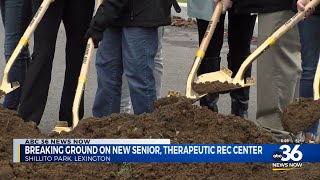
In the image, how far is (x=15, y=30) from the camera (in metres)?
5.58

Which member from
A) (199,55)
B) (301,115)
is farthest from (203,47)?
(301,115)

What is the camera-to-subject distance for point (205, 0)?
18.3ft

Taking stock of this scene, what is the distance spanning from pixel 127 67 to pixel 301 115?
141 cm

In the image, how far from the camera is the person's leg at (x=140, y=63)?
4.88 meters

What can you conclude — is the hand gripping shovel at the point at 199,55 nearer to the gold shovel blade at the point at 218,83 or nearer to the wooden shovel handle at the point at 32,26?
the gold shovel blade at the point at 218,83

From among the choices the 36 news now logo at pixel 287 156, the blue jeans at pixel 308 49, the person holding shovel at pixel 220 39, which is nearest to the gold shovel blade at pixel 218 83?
the blue jeans at pixel 308 49

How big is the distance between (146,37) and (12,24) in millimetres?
1204

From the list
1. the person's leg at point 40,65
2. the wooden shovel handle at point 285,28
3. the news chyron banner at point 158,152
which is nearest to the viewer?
the news chyron banner at point 158,152

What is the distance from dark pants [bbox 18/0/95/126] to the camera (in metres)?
5.20

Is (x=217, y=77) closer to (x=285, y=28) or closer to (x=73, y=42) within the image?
(x=285, y=28)

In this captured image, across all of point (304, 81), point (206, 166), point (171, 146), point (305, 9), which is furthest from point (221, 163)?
point (304, 81)

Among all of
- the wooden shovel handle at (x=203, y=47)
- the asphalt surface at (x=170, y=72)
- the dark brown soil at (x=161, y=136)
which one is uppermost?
the wooden shovel handle at (x=203, y=47)

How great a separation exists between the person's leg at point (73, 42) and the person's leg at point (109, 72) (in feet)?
0.51

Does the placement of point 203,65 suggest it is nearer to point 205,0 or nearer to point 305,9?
point 205,0
